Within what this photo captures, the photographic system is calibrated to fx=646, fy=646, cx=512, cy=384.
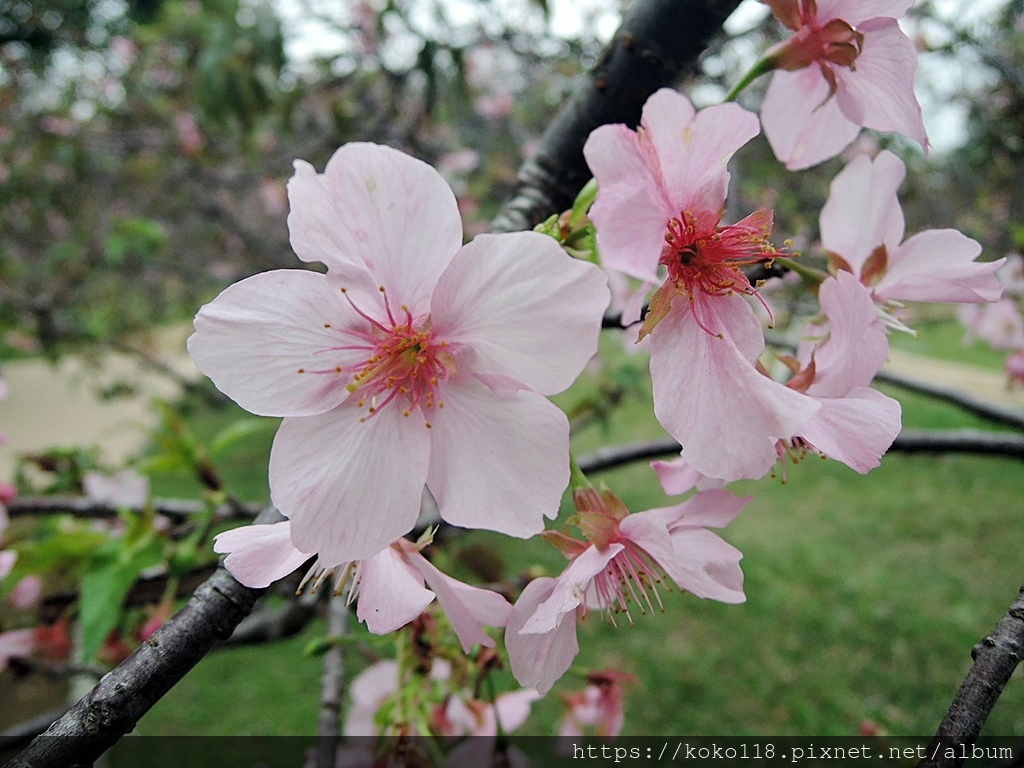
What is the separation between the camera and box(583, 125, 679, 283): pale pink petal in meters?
0.36

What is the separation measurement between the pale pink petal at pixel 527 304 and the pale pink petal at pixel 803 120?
0.31 meters

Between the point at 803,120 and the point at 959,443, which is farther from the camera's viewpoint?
the point at 959,443

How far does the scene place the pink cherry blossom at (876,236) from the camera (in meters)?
0.55

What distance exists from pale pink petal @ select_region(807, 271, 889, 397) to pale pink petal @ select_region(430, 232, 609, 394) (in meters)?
0.18

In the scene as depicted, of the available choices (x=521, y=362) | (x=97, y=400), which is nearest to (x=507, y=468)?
(x=521, y=362)

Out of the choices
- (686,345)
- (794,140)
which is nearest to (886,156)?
(794,140)

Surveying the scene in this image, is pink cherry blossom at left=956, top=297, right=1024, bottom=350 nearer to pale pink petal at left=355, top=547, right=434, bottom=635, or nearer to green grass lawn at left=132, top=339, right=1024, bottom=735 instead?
green grass lawn at left=132, top=339, right=1024, bottom=735

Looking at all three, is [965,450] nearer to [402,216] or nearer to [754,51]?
[402,216]

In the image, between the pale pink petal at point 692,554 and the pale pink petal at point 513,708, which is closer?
the pale pink petal at point 692,554

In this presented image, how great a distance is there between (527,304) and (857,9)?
0.36 m

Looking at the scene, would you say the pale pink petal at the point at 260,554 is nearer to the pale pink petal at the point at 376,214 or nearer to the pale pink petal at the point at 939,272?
the pale pink petal at the point at 376,214

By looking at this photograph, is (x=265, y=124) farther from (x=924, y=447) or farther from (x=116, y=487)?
(x=924, y=447)

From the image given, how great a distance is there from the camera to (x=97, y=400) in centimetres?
506

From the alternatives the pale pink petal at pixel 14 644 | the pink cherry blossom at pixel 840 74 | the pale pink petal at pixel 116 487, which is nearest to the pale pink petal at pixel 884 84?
the pink cherry blossom at pixel 840 74
